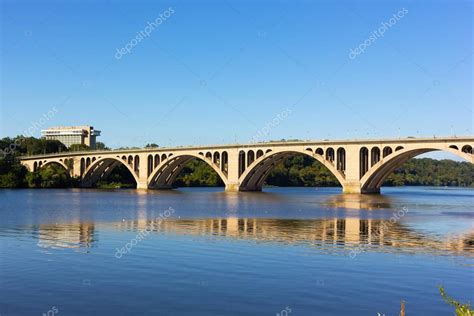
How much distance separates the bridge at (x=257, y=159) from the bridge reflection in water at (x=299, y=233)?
42.3 metres

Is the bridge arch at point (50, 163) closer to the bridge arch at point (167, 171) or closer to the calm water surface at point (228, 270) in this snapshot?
the bridge arch at point (167, 171)

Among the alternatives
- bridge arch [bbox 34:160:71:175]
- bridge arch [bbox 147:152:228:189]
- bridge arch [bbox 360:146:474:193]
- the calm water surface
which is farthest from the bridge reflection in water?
bridge arch [bbox 34:160:71:175]

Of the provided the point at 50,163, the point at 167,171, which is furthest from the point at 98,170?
the point at 167,171

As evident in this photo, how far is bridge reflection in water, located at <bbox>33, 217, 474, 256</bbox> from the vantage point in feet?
93.2

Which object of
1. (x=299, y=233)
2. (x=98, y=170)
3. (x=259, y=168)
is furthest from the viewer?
(x=98, y=170)

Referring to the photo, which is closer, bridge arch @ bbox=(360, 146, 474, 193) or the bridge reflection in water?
the bridge reflection in water

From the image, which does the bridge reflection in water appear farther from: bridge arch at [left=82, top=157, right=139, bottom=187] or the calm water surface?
bridge arch at [left=82, top=157, right=139, bottom=187]

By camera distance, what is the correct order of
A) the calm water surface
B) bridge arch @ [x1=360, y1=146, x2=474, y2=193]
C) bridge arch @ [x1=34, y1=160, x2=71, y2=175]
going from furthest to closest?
bridge arch @ [x1=34, y1=160, x2=71, y2=175]
bridge arch @ [x1=360, y1=146, x2=474, y2=193]
the calm water surface

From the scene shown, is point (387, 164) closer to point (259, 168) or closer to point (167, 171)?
point (259, 168)

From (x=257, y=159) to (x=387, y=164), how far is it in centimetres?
2578

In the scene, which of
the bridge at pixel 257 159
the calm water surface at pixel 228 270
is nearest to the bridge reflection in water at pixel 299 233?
the calm water surface at pixel 228 270

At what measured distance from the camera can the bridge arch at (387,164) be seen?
8032cm

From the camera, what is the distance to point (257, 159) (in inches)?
4114

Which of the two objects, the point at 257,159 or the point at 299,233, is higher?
the point at 257,159
